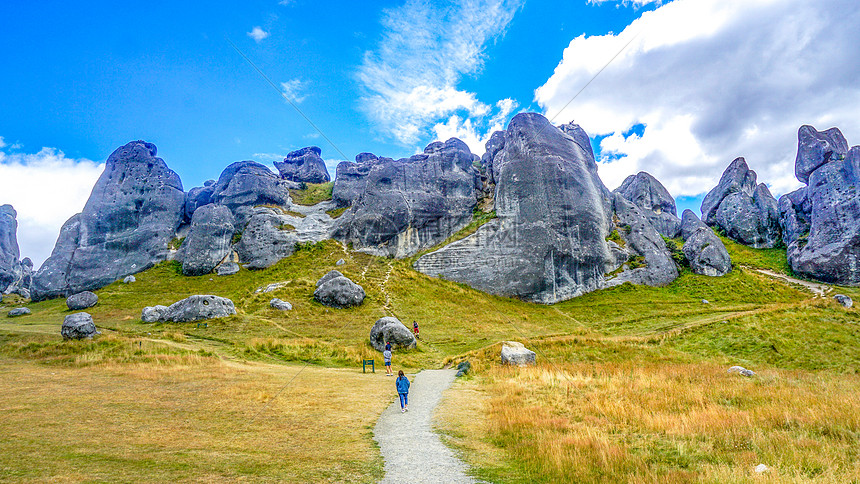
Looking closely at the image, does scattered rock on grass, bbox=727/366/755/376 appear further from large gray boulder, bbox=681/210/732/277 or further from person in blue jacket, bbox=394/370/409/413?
large gray boulder, bbox=681/210/732/277

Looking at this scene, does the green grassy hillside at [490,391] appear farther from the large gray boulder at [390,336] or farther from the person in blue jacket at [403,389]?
the person in blue jacket at [403,389]

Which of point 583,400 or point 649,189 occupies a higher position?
point 649,189

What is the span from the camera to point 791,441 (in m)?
8.37

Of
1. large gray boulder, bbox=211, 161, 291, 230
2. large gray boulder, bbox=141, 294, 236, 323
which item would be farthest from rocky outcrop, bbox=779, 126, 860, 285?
large gray boulder, bbox=211, 161, 291, 230

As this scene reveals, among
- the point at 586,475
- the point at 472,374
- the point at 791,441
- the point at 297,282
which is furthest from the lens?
the point at 297,282

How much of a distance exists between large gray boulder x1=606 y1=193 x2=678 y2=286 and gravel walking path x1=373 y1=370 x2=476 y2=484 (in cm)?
4756

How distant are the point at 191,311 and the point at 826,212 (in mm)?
83433

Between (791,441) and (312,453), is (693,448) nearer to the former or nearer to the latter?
(791,441)

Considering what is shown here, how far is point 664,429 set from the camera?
10.3 metres

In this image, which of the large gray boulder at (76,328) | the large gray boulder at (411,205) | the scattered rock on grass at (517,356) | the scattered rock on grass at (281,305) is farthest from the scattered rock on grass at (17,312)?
the scattered rock on grass at (517,356)

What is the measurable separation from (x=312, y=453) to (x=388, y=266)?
49.5 meters

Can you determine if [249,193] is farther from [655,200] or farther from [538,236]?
[655,200]

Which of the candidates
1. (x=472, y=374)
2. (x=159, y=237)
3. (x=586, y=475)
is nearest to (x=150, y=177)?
(x=159, y=237)

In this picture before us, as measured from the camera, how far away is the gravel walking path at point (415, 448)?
7609 mm
